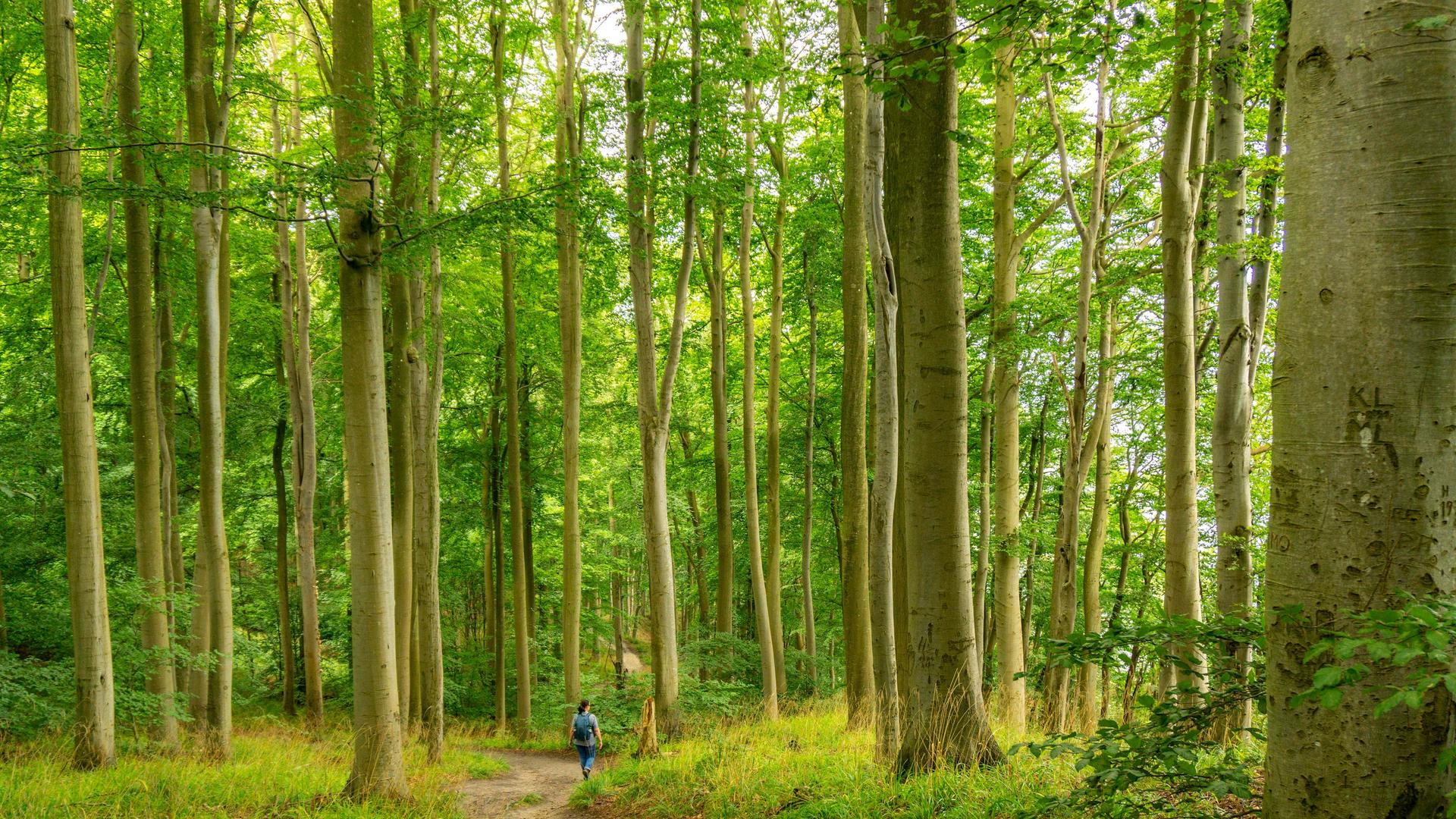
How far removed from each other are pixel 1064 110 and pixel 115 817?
44.5ft

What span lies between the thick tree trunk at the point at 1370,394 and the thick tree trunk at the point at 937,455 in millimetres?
2709

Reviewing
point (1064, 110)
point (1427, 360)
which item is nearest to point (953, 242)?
point (1427, 360)

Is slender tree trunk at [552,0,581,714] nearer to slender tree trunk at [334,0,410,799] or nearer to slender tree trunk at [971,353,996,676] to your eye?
slender tree trunk at [334,0,410,799]

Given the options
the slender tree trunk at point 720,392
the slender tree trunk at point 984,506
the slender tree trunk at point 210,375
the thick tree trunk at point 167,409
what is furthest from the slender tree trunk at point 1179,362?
the thick tree trunk at point 167,409

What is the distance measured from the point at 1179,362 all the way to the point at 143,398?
10.7 metres

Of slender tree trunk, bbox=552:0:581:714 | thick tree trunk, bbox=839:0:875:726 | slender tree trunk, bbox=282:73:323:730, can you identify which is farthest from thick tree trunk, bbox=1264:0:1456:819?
slender tree trunk, bbox=552:0:581:714

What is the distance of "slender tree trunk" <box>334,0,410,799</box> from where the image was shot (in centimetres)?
650

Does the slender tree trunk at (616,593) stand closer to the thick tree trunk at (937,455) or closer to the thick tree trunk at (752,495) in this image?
the thick tree trunk at (752,495)

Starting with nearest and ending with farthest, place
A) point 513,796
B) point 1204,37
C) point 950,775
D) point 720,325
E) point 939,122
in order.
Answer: point 950,775 → point 939,122 → point 1204,37 → point 513,796 → point 720,325

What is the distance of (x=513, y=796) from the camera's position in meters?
9.05

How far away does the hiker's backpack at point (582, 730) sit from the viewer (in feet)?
32.6

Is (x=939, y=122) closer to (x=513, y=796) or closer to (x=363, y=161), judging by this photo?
(x=363, y=161)

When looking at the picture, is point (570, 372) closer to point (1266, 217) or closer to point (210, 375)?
point (210, 375)

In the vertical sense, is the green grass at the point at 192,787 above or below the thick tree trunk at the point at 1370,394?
below
